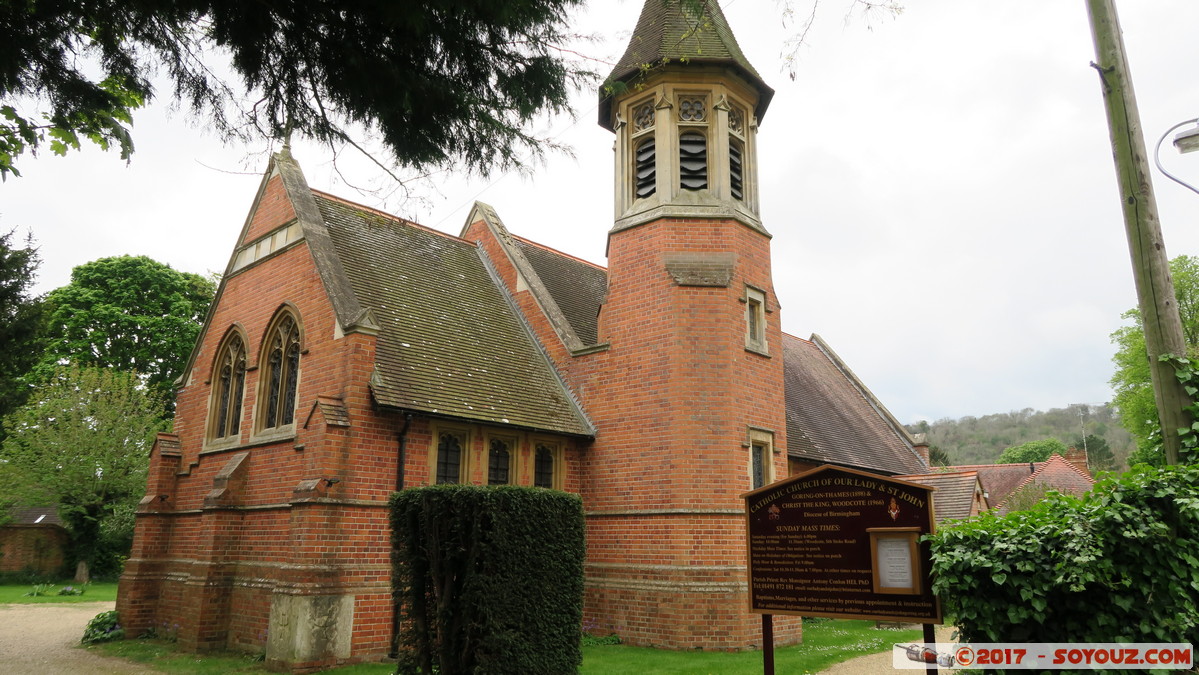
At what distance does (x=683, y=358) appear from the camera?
14398 mm

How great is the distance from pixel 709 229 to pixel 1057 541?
9.92 meters

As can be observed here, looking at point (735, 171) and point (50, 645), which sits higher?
point (735, 171)

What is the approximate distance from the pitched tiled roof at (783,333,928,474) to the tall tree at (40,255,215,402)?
28109 millimetres

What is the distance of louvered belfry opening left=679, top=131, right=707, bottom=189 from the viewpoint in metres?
15.9

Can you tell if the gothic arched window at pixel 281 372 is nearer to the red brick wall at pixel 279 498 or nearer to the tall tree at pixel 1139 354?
the red brick wall at pixel 279 498

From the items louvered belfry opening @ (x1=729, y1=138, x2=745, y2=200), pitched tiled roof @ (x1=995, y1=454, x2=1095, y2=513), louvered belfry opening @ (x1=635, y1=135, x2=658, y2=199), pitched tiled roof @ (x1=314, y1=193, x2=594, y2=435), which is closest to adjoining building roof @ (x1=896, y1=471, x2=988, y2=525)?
louvered belfry opening @ (x1=729, y1=138, x2=745, y2=200)

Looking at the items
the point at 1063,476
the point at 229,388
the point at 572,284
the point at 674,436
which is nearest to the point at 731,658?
the point at 674,436

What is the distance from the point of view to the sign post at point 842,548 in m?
6.96

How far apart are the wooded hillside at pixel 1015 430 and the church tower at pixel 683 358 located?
102 meters

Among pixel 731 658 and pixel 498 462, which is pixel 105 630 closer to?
pixel 498 462

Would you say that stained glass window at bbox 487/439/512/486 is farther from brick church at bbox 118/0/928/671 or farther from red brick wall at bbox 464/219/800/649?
red brick wall at bbox 464/219/800/649

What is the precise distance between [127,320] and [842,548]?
36800mm

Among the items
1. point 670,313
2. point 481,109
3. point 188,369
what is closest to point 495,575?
point 481,109

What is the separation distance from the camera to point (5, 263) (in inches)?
765
